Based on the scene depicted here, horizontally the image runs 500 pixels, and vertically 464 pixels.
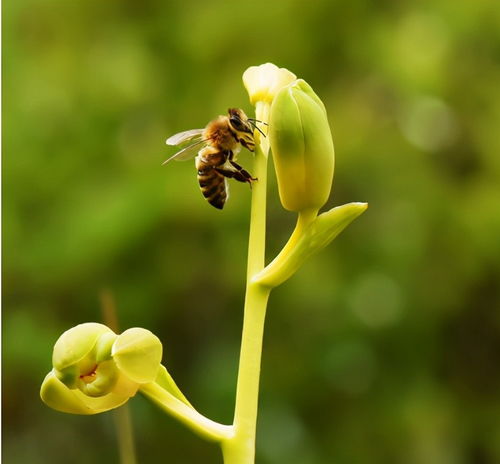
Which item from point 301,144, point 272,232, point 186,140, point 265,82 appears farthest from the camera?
point 272,232

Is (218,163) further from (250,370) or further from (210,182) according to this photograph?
(250,370)

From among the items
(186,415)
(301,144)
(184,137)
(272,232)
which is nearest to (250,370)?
(186,415)

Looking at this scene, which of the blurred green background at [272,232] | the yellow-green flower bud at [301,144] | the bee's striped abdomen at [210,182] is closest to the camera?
the yellow-green flower bud at [301,144]

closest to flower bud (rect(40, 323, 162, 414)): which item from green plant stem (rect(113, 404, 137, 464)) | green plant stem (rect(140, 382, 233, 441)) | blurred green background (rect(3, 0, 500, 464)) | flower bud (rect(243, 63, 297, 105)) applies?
green plant stem (rect(140, 382, 233, 441))

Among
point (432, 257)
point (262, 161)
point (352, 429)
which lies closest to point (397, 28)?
point (432, 257)

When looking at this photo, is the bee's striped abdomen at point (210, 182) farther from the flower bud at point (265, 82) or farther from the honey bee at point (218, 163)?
the flower bud at point (265, 82)

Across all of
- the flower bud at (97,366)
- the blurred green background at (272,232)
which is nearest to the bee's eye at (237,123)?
the flower bud at (97,366)

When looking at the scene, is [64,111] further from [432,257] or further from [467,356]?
[467,356]
